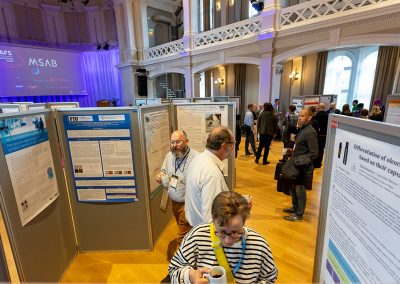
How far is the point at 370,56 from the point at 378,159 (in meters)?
10.7

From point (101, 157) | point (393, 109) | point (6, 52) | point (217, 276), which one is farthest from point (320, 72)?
point (6, 52)

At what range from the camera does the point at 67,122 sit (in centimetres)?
220

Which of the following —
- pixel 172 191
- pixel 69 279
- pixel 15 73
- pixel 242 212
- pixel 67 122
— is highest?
pixel 15 73

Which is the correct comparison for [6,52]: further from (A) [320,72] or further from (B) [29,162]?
(A) [320,72]

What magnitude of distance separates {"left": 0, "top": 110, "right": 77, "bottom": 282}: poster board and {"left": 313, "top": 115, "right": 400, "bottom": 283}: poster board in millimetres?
2073

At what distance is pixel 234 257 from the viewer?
41.4 inches

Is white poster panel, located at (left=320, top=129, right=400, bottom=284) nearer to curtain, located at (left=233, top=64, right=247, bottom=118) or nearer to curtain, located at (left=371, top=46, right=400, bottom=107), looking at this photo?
curtain, located at (left=371, top=46, right=400, bottom=107)

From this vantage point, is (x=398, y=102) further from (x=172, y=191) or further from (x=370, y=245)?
(x=172, y=191)

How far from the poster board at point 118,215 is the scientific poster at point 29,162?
10.9 inches

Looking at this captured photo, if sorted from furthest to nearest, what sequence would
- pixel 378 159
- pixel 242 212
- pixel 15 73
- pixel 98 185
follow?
pixel 15 73 → pixel 98 185 → pixel 242 212 → pixel 378 159

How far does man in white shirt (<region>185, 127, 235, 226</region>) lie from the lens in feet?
4.80

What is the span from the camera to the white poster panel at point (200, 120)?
9.77 feet

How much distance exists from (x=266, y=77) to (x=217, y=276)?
7535 millimetres

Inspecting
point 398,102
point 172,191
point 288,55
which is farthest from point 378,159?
point 288,55
